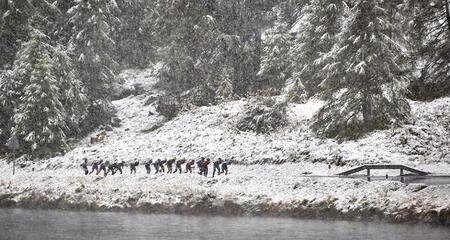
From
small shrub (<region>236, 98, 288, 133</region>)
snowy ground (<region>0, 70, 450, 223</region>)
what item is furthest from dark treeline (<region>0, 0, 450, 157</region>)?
snowy ground (<region>0, 70, 450, 223</region>)

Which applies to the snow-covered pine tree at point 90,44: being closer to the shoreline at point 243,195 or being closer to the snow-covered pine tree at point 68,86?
the snow-covered pine tree at point 68,86

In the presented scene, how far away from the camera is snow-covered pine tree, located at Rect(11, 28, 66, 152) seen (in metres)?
38.2

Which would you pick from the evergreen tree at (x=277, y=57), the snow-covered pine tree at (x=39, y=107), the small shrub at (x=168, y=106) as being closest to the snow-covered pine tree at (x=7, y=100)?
the snow-covered pine tree at (x=39, y=107)

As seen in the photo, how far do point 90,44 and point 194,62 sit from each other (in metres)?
8.90

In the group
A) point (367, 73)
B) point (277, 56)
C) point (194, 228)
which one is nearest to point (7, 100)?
point (277, 56)

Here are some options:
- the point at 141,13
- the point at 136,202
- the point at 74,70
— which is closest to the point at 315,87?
the point at 136,202

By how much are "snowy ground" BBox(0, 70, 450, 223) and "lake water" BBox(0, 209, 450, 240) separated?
122 cm

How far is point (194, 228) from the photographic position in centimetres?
2008

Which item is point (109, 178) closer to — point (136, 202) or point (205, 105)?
point (136, 202)

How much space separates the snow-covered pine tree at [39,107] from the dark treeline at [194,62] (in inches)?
3.1

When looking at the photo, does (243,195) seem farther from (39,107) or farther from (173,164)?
(39,107)

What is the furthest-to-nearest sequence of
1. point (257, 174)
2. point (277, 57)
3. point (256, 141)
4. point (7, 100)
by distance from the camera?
point (7, 100), point (277, 57), point (256, 141), point (257, 174)

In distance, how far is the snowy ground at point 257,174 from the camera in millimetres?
21172

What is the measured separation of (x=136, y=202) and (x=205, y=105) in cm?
1951
